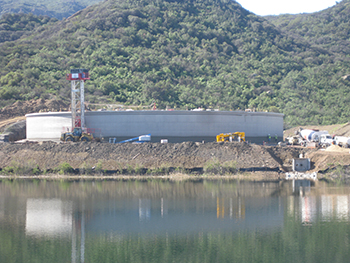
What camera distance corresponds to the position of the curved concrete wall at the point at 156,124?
6700 cm

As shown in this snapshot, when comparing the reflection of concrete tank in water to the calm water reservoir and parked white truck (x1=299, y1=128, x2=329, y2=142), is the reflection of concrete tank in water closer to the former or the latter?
parked white truck (x1=299, y1=128, x2=329, y2=142)

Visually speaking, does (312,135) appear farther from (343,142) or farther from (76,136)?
(76,136)

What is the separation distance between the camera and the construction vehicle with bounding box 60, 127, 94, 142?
63281 millimetres

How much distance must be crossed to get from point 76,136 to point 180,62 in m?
69.2

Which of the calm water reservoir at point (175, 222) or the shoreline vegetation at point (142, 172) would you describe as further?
the shoreline vegetation at point (142, 172)

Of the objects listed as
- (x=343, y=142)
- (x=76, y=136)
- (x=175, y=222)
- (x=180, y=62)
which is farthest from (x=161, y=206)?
(x=180, y=62)

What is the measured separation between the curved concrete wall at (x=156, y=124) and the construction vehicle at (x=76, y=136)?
150 inches

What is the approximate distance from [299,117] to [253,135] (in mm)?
41106

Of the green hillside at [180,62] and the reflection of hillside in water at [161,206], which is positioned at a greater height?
the green hillside at [180,62]

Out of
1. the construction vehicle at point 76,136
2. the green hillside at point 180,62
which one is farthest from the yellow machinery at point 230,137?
the green hillside at point 180,62

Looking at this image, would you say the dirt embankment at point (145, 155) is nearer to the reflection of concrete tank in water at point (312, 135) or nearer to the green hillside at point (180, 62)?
the reflection of concrete tank in water at point (312, 135)

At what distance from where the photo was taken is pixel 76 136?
63.4 meters

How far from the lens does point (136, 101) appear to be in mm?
101875

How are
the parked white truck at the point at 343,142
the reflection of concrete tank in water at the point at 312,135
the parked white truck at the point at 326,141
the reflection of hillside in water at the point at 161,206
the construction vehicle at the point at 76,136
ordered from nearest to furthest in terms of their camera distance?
the reflection of hillside in water at the point at 161,206 → the construction vehicle at the point at 76,136 → the parked white truck at the point at 343,142 → the parked white truck at the point at 326,141 → the reflection of concrete tank in water at the point at 312,135
